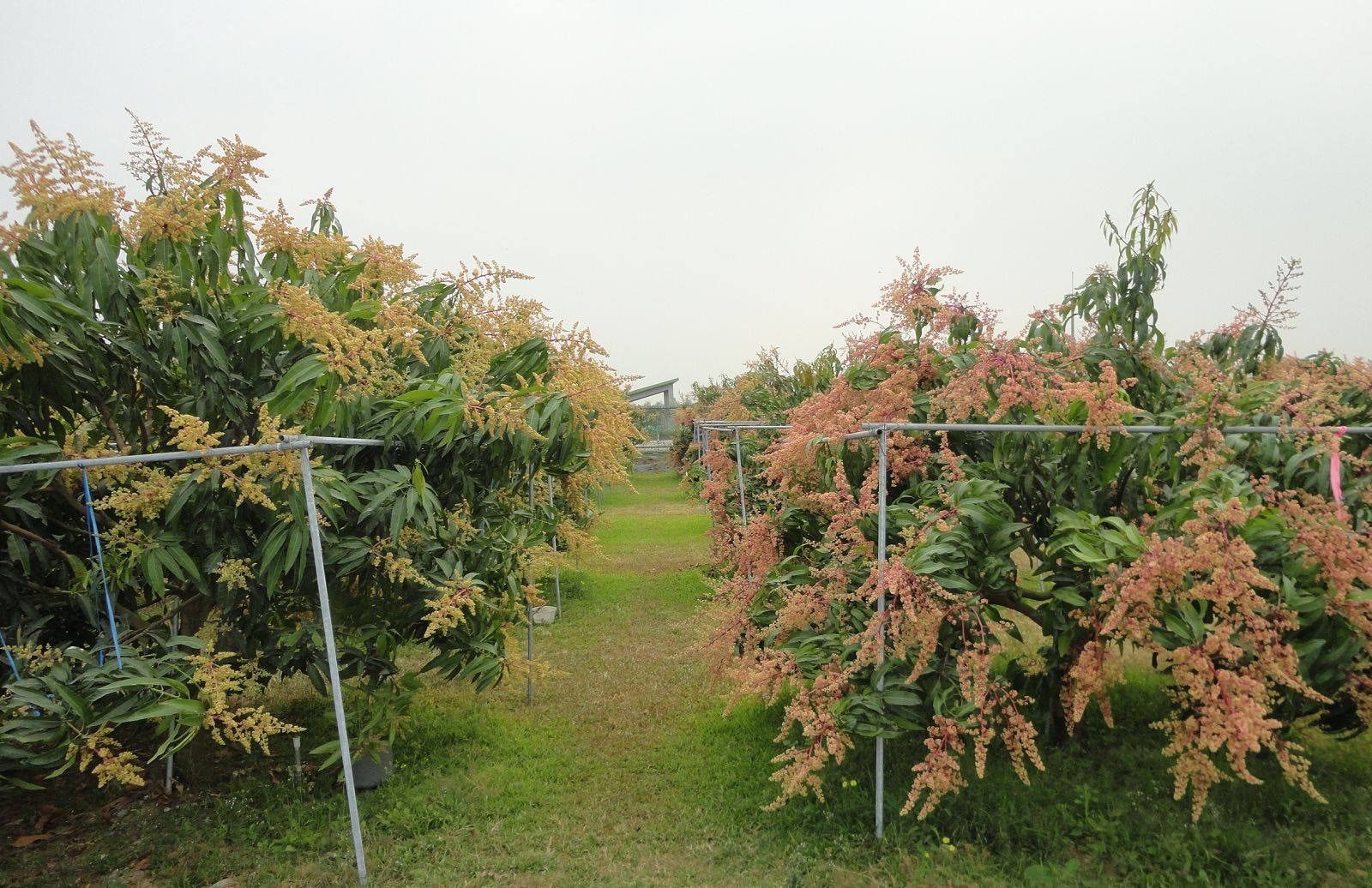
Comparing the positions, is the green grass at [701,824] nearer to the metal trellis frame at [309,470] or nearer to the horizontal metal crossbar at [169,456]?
the metal trellis frame at [309,470]

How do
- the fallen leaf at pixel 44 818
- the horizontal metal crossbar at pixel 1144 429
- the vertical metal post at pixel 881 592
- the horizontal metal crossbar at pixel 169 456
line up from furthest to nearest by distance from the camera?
the fallen leaf at pixel 44 818 < the vertical metal post at pixel 881 592 < the horizontal metal crossbar at pixel 1144 429 < the horizontal metal crossbar at pixel 169 456

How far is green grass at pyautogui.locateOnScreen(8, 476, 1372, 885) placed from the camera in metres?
3.01

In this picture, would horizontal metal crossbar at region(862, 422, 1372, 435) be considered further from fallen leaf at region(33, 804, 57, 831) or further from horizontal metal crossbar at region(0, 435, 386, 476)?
fallen leaf at region(33, 804, 57, 831)

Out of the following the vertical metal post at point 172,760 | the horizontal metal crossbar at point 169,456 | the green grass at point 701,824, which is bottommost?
the green grass at point 701,824

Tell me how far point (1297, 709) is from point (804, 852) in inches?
73.9

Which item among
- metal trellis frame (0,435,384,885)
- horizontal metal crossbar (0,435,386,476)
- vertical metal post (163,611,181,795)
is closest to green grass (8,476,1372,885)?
vertical metal post (163,611,181,795)

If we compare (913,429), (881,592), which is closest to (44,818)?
(881,592)

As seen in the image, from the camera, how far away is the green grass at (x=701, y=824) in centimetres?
301

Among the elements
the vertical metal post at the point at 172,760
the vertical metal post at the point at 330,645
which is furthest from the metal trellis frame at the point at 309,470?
the vertical metal post at the point at 172,760

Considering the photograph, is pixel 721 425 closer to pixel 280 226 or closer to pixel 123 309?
pixel 280 226

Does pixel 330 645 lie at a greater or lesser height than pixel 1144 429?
lesser

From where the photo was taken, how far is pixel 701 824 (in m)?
3.57

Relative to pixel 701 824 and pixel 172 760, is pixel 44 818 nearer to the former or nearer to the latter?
pixel 172 760

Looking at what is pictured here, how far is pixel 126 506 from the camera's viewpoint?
2881 mm
